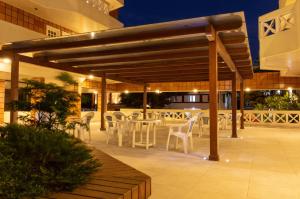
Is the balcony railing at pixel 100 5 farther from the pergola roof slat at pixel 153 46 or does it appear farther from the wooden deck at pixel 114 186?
the wooden deck at pixel 114 186

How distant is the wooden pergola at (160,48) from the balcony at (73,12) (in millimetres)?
2892

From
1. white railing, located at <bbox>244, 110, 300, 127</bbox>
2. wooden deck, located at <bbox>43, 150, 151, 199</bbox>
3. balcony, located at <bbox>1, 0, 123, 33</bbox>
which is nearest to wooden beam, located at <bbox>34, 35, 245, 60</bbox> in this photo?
balcony, located at <bbox>1, 0, 123, 33</bbox>

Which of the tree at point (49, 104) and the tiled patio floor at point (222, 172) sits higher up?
the tree at point (49, 104)

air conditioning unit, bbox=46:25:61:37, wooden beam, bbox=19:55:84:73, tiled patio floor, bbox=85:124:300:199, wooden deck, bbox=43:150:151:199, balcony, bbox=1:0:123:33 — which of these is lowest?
tiled patio floor, bbox=85:124:300:199

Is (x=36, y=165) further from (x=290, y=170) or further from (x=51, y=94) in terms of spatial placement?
(x=290, y=170)

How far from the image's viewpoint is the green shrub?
236 cm

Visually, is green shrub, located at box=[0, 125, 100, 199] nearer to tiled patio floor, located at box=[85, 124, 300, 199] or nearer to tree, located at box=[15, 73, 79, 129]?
tree, located at box=[15, 73, 79, 129]

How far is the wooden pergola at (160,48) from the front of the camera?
5434 mm

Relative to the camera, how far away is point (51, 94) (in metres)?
3.73

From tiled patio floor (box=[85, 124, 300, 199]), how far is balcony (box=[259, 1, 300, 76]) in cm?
410

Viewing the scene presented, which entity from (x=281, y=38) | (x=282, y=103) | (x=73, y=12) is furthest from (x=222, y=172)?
(x=282, y=103)

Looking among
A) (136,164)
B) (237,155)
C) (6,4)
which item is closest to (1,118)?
(6,4)

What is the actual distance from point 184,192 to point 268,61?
9470 mm

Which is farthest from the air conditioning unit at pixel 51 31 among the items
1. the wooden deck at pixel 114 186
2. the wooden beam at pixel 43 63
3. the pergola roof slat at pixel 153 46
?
the wooden deck at pixel 114 186
